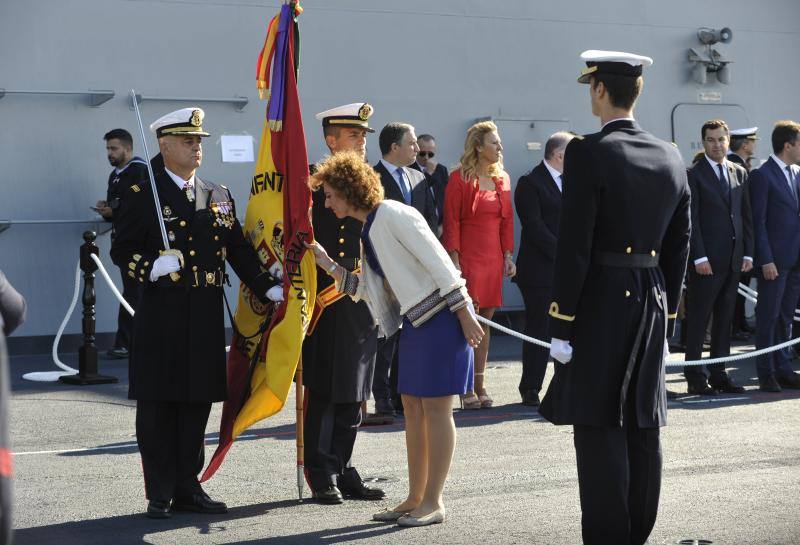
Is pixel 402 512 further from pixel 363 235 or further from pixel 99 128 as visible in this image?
pixel 99 128

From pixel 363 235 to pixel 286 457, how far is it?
227 centimetres

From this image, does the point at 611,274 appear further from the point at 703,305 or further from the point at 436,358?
the point at 703,305

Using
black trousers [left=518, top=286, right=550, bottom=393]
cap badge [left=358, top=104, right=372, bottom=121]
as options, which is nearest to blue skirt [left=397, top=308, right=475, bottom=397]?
cap badge [left=358, top=104, right=372, bottom=121]

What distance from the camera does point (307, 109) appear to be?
14.6m

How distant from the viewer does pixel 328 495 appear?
693 cm

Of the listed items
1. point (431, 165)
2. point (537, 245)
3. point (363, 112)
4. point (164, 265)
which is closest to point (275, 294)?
point (164, 265)

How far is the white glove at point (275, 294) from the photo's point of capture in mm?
6895

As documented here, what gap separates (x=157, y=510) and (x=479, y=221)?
14.5 ft

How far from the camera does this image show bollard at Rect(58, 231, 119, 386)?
11.5 metres

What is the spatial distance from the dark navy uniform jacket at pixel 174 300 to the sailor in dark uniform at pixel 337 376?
553 mm

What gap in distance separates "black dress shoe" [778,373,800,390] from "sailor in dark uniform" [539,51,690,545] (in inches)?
244

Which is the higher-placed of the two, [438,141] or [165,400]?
[438,141]

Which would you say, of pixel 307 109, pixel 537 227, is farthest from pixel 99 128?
pixel 537 227

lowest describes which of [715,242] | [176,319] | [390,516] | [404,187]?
[390,516]
